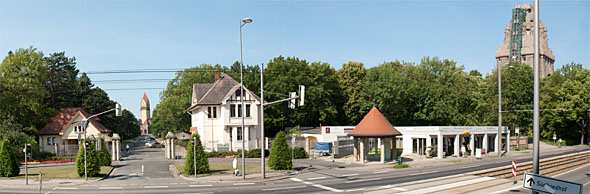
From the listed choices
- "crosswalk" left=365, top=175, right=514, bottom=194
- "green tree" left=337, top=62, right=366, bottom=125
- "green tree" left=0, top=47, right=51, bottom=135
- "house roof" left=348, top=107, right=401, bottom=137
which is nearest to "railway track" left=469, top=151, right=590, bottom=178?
"crosswalk" left=365, top=175, right=514, bottom=194

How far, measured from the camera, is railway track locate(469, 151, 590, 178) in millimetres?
26122

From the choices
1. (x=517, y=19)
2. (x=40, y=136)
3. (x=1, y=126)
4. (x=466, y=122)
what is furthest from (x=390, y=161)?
(x=517, y=19)

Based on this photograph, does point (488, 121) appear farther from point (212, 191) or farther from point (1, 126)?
point (1, 126)

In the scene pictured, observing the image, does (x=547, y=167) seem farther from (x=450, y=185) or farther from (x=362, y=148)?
(x=362, y=148)

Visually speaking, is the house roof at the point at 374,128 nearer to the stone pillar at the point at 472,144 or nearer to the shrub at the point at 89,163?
the stone pillar at the point at 472,144

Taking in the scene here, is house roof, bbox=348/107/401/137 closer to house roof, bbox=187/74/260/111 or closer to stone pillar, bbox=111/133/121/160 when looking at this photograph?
house roof, bbox=187/74/260/111

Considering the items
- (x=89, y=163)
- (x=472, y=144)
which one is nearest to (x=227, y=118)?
(x=89, y=163)

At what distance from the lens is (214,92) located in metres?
57.0

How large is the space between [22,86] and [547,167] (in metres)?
55.8

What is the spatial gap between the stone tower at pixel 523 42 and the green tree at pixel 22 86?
113774mm

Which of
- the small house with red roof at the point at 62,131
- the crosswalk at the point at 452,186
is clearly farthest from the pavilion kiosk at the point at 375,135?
the small house with red roof at the point at 62,131

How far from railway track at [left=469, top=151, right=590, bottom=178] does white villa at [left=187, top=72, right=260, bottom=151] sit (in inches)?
1183

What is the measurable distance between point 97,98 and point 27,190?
60.5m

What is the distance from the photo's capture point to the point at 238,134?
54281 mm
